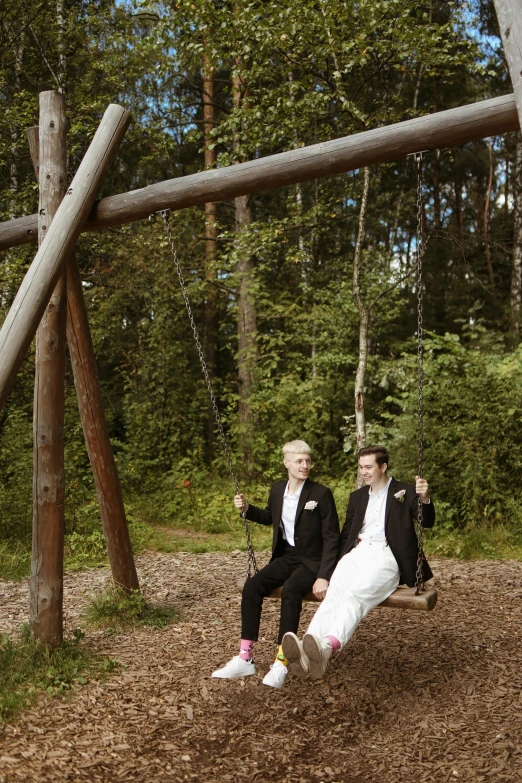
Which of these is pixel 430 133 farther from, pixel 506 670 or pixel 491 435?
pixel 491 435

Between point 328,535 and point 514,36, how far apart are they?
2.96 metres

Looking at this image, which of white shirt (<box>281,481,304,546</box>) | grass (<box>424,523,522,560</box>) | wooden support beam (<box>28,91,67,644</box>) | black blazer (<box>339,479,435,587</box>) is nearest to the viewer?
black blazer (<box>339,479,435,587</box>)

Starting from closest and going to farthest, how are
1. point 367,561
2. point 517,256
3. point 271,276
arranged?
point 367,561, point 517,256, point 271,276

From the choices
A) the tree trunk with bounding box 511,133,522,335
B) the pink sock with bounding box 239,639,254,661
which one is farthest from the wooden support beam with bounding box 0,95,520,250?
the tree trunk with bounding box 511,133,522,335

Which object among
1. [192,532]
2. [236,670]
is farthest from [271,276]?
[236,670]

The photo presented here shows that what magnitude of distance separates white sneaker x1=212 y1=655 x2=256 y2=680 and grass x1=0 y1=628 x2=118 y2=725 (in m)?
0.83

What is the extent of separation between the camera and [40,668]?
14.9ft

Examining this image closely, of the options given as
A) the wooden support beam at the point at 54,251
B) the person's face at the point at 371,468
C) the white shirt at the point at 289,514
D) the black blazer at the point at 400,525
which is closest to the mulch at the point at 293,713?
the black blazer at the point at 400,525

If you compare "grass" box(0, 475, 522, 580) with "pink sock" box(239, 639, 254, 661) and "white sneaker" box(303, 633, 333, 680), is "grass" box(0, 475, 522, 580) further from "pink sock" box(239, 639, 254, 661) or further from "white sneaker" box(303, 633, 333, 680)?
"white sneaker" box(303, 633, 333, 680)

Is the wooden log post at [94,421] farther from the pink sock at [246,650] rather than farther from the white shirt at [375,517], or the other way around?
the white shirt at [375,517]

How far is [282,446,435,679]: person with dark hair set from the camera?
381cm

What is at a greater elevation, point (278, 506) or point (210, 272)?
Result: point (210, 272)

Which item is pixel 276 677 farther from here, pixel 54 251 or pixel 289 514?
pixel 54 251

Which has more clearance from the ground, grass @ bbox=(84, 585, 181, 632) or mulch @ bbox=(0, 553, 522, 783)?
grass @ bbox=(84, 585, 181, 632)
